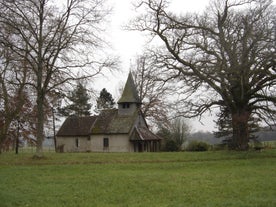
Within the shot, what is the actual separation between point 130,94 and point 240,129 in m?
25.1

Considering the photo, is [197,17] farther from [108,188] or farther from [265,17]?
[108,188]

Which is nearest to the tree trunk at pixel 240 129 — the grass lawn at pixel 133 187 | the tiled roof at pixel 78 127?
the grass lawn at pixel 133 187

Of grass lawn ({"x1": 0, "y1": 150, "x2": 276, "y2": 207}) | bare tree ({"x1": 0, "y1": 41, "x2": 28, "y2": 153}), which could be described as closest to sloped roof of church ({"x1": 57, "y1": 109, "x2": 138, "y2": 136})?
bare tree ({"x1": 0, "y1": 41, "x2": 28, "y2": 153})

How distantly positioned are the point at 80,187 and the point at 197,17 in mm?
22420

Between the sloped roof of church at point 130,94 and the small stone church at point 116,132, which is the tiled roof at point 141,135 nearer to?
the small stone church at point 116,132

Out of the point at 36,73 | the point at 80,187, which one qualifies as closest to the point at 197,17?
the point at 36,73

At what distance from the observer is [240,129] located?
113 feet

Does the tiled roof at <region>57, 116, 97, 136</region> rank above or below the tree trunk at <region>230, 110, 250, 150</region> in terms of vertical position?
above

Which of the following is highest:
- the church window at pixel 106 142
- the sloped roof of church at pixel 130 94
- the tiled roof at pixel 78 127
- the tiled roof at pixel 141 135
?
the sloped roof of church at pixel 130 94

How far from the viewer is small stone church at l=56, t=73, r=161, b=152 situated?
5506cm

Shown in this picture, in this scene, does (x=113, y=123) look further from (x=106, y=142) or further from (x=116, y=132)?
(x=106, y=142)

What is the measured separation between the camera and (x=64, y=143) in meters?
61.0

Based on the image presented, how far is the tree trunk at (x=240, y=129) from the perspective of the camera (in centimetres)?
3344

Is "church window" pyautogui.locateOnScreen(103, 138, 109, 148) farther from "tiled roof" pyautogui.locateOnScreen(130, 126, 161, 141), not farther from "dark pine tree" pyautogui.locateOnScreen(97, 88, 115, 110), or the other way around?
"dark pine tree" pyautogui.locateOnScreen(97, 88, 115, 110)
